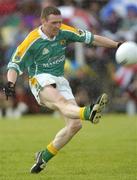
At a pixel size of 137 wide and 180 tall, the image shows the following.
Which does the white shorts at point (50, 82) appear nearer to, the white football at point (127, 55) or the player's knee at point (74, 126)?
the player's knee at point (74, 126)

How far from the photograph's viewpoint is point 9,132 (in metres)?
18.7

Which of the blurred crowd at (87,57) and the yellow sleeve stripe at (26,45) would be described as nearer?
the yellow sleeve stripe at (26,45)

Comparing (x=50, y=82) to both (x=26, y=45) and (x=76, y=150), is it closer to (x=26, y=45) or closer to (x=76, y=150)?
(x=26, y=45)

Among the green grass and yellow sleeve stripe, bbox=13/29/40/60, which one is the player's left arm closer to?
yellow sleeve stripe, bbox=13/29/40/60

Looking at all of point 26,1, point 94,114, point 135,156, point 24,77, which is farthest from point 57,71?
point 26,1

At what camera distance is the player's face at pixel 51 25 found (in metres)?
11.5

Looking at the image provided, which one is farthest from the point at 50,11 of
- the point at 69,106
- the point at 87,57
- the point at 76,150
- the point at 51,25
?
the point at 87,57

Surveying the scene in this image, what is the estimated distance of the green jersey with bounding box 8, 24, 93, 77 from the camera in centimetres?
1153

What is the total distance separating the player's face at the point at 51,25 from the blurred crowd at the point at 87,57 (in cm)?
1219

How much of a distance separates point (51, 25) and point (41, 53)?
43 centimetres

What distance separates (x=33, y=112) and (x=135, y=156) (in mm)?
11177

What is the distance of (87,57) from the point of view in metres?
24.7

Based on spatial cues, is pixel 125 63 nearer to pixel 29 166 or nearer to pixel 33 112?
pixel 29 166

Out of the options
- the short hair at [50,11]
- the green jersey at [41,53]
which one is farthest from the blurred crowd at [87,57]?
the short hair at [50,11]
